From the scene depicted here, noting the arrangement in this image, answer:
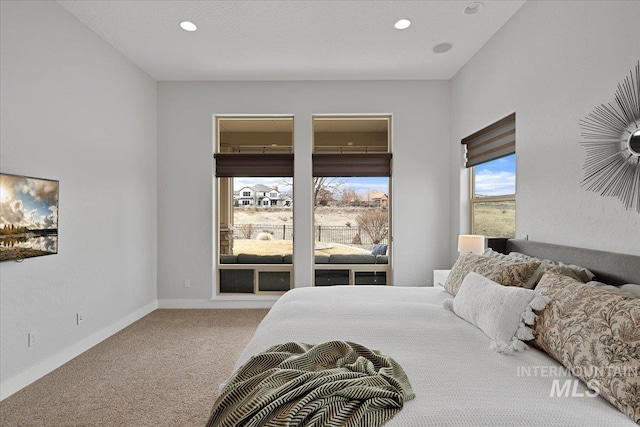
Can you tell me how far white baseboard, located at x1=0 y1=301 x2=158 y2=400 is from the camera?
7.79 ft

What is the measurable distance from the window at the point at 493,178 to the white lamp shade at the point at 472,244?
29 cm

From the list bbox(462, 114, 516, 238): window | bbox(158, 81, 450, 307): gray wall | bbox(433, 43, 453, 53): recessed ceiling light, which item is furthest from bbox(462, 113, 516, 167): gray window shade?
bbox(433, 43, 453, 53): recessed ceiling light

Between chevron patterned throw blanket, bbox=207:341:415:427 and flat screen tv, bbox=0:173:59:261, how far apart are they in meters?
2.09

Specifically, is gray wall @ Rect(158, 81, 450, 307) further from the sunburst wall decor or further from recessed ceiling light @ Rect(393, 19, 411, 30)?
the sunburst wall decor

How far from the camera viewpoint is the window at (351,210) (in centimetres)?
458

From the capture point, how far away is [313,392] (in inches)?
43.3

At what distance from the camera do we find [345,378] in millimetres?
1198

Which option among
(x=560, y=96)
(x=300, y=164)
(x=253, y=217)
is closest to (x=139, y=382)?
(x=253, y=217)

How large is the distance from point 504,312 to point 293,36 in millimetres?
3029

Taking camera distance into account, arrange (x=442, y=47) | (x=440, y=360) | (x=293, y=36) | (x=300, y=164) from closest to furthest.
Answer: (x=440, y=360) → (x=293, y=36) → (x=442, y=47) → (x=300, y=164)

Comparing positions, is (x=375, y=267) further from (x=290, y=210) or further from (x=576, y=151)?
(x=576, y=151)

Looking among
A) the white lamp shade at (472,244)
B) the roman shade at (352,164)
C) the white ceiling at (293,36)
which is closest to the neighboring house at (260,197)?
the roman shade at (352,164)

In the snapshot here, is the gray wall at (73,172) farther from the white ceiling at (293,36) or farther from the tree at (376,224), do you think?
the tree at (376,224)

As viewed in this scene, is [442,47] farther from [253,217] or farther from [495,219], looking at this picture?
[253,217]
